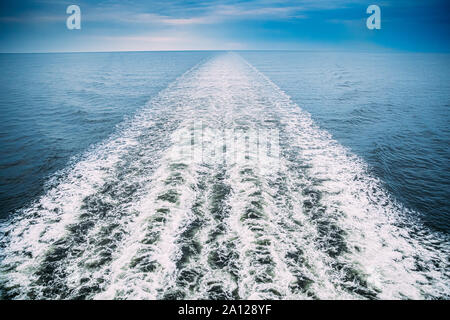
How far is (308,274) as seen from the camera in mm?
4098

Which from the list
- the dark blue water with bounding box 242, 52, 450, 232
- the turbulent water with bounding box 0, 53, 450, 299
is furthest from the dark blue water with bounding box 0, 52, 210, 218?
the dark blue water with bounding box 242, 52, 450, 232

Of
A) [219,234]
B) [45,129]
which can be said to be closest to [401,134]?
[219,234]

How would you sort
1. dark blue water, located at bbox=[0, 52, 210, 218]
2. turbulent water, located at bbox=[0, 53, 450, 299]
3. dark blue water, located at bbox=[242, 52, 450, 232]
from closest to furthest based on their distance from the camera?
turbulent water, located at bbox=[0, 53, 450, 299] < dark blue water, located at bbox=[242, 52, 450, 232] < dark blue water, located at bbox=[0, 52, 210, 218]

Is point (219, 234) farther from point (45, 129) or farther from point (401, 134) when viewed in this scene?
point (45, 129)

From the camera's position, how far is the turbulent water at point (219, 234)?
3.91m

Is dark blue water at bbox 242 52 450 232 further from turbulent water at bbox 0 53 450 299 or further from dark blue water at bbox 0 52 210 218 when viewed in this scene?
dark blue water at bbox 0 52 210 218

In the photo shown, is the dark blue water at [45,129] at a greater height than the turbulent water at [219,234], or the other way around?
the dark blue water at [45,129]

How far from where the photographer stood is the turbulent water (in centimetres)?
391

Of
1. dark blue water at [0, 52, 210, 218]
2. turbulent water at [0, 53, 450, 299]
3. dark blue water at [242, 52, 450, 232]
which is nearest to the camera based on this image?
turbulent water at [0, 53, 450, 299]

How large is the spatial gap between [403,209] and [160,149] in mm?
8689

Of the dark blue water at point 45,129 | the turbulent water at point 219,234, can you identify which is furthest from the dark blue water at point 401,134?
the dark blue water at point 45,129

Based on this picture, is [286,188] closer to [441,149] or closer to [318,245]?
[318,245]

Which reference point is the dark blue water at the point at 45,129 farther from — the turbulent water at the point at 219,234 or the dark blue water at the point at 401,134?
the dark blue water at the point at 401,134

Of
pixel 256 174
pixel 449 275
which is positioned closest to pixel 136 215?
pixel 256 174
